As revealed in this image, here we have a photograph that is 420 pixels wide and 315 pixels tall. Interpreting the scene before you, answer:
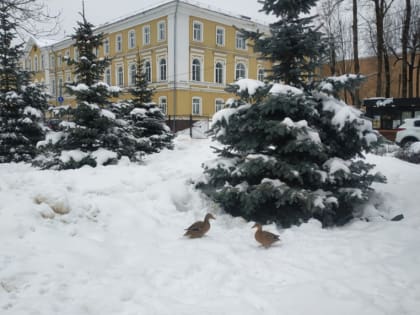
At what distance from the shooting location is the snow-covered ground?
2.80m

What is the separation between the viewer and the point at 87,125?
9.44 metres

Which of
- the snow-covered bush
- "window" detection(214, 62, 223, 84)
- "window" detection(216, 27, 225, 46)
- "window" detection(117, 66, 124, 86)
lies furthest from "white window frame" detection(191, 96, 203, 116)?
the snow-covered bush

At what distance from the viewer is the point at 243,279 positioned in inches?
130

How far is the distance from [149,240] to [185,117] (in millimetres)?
25048

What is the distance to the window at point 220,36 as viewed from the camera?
105ft

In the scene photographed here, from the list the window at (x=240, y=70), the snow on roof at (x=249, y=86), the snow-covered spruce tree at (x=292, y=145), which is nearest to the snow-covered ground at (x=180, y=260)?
the snow-covered spruce tree at (x=292, y=145)

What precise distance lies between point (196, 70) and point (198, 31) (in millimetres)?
3436

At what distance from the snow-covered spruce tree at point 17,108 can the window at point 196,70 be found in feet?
60.1

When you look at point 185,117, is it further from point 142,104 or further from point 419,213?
point 419,213

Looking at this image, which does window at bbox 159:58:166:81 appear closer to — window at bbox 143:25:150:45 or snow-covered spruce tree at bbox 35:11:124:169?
window at bbox 143:25:150:45

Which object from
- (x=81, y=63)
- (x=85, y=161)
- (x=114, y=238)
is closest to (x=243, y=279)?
(x=114, y=238)

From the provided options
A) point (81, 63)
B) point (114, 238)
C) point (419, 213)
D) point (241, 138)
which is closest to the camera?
point (114, 238)

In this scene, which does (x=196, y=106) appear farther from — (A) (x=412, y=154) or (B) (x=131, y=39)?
(A) (x=412, y=154)

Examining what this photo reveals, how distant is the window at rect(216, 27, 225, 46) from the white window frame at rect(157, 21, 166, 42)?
5213 millimetres
